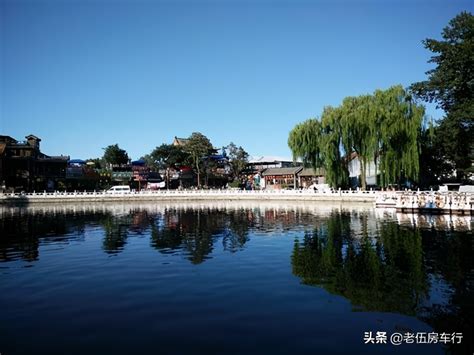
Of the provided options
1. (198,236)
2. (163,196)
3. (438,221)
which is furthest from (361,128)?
(163,196)

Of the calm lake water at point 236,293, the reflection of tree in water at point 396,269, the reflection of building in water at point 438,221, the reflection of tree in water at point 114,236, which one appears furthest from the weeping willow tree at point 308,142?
the calm lake water at point 236,293

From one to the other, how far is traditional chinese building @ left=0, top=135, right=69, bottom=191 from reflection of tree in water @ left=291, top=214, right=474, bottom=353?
53643 mm

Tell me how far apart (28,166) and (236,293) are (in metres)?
59.4

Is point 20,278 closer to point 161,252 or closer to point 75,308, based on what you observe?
point 75,308

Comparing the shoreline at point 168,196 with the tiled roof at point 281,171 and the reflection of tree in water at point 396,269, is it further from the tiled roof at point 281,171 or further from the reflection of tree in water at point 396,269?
the reflection of tree in water at point 396,269

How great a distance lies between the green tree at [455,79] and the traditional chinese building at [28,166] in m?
54.2

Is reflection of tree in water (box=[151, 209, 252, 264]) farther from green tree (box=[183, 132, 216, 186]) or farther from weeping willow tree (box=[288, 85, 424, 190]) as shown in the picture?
green tree (box=[183, 132, 216, 186])

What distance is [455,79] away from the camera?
3128 cm

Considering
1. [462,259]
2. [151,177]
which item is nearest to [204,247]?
[462,259]

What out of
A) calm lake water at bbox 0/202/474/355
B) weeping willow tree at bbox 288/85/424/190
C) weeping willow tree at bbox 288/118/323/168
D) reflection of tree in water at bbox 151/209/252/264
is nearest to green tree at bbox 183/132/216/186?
weeping willow tree at bbox 288/118/323/168

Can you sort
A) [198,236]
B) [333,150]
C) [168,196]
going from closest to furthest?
[198,236] → [333,150] → [168,196]

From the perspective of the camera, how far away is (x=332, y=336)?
24.4 feet

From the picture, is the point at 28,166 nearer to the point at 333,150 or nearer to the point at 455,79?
the point at 333,150

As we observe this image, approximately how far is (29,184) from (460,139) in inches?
2304
